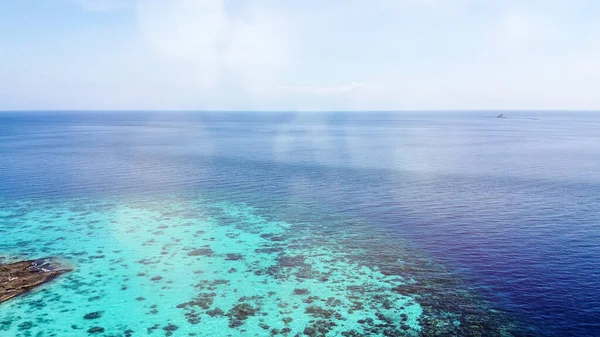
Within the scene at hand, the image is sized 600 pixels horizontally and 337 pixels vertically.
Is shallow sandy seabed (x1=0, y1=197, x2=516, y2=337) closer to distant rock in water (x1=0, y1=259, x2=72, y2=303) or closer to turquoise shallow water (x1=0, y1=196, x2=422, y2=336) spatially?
turquoise shallow water (x1=0, y1=196, x2=422, y2=336)

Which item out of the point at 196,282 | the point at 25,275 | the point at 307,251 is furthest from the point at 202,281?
the point at 25,275

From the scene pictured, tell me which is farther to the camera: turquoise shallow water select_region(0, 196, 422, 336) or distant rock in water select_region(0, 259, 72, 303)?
distant rock in water select_region(0, 259, 72, 303)

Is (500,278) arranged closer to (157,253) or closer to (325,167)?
(157,253)

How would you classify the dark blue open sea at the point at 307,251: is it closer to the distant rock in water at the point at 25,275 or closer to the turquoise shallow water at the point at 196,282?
the turquoise shallow water at the point at 196,282

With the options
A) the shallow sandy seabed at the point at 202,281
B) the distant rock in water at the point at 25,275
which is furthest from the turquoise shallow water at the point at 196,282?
the distant rock in water at the point at 25,275

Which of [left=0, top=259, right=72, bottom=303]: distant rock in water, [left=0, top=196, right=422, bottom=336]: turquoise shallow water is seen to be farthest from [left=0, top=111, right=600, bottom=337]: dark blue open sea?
[left=0, top=259, right=72, bottom=303]: distant rock in water

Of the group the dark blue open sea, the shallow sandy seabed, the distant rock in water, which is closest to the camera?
the shallow sandy seabed

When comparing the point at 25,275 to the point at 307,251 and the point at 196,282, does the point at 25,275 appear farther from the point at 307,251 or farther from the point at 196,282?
the point at 307,251

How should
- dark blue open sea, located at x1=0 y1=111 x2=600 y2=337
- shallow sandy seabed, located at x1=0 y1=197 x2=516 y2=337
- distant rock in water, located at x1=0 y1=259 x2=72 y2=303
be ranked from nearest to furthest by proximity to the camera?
shallow sandy seabed, located at x1=0 y1=197 x2=516 y2=337
dark blue open sea, located at x1=0 y1=111 x2=600 y2=337
distant rock in water, located at x1=0 y1=259 x2=72 y2=303

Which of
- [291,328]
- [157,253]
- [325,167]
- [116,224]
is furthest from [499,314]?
[325,167]

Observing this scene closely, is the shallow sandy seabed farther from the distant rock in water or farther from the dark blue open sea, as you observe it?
the distant rock in water
